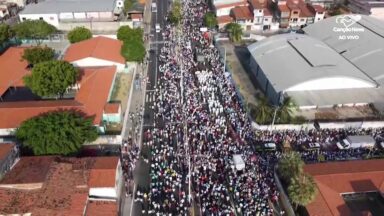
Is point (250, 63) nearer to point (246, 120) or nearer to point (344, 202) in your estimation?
point (246, 120)

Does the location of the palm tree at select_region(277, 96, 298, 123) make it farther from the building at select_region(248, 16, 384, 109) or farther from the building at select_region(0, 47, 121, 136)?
the building at select_region(0, 47, 121, 136)

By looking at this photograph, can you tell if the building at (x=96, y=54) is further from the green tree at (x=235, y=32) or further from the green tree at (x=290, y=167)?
the green tree at (x=290, y=167)

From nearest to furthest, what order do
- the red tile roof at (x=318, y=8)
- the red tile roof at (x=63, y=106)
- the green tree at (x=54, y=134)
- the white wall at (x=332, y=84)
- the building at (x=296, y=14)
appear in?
the green tree at (x=54, y=134)
the red tile roof at (x=63, y=106)
the white wall at (x=332, y=84)
the building at (x=296, y=14)
the red tile roof at (x=318, y=8)

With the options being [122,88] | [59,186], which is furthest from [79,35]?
[59,186]

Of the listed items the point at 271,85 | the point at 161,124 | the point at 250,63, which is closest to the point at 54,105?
the point at 161,124

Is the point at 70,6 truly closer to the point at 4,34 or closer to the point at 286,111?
the point at 4,34

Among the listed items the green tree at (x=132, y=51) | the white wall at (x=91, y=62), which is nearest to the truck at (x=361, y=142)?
the green tree at (x=132, y=51)
